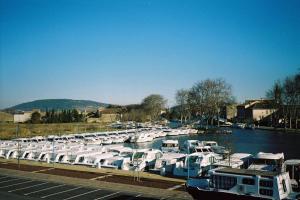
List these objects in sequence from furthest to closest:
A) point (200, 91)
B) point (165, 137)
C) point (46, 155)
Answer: point (200, 91), point (165, 137), point (46, 155)

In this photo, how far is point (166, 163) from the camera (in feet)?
110

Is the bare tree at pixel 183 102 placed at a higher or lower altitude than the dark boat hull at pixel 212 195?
higher

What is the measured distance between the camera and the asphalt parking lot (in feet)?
75.2

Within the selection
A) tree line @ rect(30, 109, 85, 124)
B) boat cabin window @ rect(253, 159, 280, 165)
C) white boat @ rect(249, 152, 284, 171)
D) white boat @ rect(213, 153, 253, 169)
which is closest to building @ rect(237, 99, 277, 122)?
tree line @ rect(30, 109, 85, 124)

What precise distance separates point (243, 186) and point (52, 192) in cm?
1272

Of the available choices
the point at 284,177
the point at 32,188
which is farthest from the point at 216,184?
the point at 32,188

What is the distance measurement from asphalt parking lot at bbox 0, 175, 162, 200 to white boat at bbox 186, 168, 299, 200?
3843 mm

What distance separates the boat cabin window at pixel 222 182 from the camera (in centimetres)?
1979

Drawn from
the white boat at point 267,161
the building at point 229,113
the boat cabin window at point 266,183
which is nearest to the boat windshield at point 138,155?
the white boat at point 267,161

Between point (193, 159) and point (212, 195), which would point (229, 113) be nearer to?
point (193, 159)

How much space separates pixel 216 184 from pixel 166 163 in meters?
13.3

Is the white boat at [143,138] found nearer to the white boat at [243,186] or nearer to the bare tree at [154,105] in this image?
the white boat at [243,186]

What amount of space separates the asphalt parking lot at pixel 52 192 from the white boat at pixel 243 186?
384cm

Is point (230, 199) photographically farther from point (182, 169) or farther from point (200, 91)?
point (200, 91)
